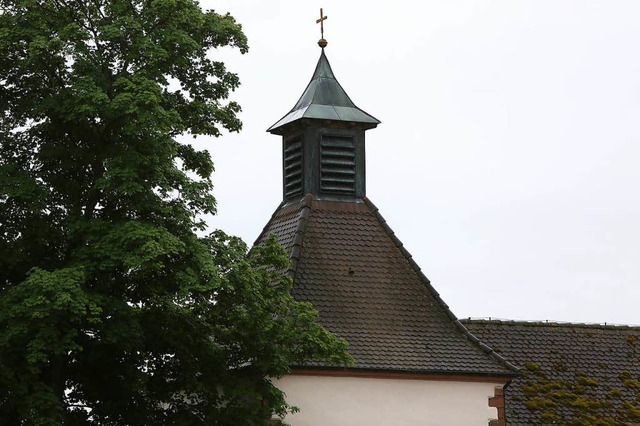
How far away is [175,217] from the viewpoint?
78.6 feet

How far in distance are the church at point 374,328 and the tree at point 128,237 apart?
2157mm

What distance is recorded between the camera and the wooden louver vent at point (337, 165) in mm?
30062

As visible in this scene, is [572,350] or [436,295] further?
[572,350]

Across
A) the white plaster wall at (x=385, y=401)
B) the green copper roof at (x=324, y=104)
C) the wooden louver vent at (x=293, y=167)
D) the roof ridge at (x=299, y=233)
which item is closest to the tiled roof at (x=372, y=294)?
the roof ridge at (x=299, y=233)

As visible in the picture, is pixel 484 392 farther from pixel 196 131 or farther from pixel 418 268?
pixel 196 131

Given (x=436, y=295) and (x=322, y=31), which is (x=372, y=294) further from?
(x=322, y=31)

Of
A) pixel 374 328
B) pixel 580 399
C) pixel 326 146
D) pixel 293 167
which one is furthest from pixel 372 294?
pixel 580 399

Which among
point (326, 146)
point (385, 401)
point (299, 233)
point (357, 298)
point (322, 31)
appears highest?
point (322, 31)

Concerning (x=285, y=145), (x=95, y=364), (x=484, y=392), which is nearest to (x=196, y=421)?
(x=95, y=364)

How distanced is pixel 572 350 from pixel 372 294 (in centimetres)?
555

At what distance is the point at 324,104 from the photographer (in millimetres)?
30453

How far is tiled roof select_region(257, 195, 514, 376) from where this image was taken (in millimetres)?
27344

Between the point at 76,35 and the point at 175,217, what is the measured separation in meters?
3.11

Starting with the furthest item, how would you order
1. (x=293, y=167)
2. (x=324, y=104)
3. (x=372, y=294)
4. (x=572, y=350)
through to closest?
(x=572, y=350) < (x=293, y=167) < (x=324, y=104) < (x=372, y=294)
